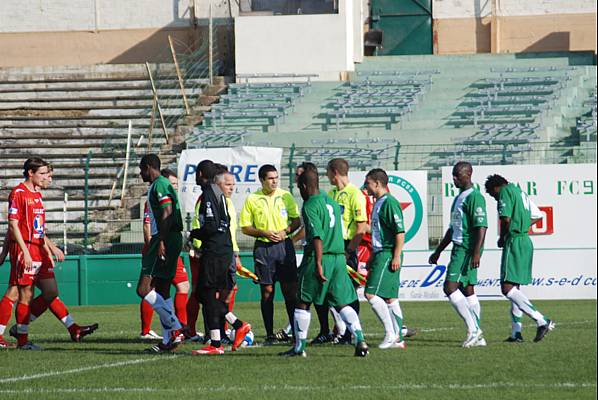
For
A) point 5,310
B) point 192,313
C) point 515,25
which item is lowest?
point 192,313

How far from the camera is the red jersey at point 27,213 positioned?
13750mm

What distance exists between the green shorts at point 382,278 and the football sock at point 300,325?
1.16 metres

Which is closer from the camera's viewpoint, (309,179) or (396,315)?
(309,179)

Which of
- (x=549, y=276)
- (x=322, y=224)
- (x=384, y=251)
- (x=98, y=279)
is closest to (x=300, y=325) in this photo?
(x=322, y=224)

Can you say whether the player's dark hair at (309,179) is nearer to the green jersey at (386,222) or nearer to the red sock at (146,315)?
the green jersey at (386,222)

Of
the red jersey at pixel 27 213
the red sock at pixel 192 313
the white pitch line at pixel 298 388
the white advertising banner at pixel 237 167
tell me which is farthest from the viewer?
the white advertising banner at pixel 237 167

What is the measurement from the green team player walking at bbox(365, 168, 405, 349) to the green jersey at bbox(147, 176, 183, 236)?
198cm

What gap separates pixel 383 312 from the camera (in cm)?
1294

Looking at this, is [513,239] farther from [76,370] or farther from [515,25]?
[515,25]

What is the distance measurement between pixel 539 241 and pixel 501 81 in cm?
1087

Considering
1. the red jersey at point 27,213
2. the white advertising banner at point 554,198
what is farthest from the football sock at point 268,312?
the white advertising banner at point 554,198

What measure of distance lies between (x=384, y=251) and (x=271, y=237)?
1555mm

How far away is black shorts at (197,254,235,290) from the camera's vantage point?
12305mm

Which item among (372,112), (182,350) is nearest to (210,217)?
(182,350)
